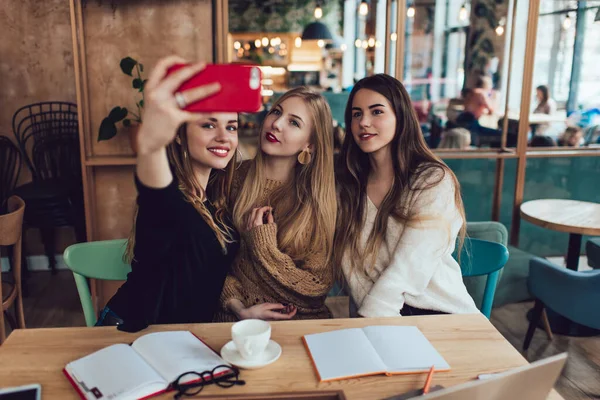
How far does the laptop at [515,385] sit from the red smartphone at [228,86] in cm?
53

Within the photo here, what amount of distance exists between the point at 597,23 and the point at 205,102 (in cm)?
397

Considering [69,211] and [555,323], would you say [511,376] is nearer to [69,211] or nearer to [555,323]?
[555,323]

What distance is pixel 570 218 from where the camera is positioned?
2.97 metres

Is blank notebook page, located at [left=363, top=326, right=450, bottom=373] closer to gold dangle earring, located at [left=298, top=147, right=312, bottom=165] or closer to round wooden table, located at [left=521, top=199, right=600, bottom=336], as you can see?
gold dangle earring, located at [left=298, top=147, right=312, bottom=165]

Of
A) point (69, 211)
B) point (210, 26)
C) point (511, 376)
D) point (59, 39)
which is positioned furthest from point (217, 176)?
point (59, 39)

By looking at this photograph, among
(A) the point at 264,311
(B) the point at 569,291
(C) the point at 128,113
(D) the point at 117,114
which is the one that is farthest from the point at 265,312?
(C) the point at 128,113

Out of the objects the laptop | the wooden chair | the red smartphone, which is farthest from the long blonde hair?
the wooden chair

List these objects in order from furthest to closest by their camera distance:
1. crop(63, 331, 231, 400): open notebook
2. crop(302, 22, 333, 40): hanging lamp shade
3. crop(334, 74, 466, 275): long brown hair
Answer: crop(302, 22, 333, 40): hanging lamp shade < crop(334, 74, 466, 275): long brown hair < crop(63, 331, 231, 400): open notebook

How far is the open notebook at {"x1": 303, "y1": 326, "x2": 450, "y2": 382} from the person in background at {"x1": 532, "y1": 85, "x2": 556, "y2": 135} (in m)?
2.96

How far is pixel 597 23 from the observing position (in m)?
3.92

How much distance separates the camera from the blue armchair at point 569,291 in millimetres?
2186

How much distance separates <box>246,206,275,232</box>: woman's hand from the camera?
161cm

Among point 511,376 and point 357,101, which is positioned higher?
point 357,101

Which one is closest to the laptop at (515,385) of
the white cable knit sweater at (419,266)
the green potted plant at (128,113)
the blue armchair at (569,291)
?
the white cable knit sweater at (419,266)
